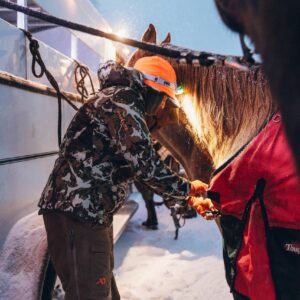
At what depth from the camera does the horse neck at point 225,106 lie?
1.52 m

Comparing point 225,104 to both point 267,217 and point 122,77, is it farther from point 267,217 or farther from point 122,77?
point 267,217

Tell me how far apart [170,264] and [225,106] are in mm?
2198

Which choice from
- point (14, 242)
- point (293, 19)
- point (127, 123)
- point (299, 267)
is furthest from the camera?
point (14, 242)

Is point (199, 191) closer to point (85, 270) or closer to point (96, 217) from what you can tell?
point (96, 217)

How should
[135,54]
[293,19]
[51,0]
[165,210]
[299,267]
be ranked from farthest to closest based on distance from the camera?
1. [165,210]
2. [51,0]
3. [135,54]
4. [299,267]
5. [293,19]

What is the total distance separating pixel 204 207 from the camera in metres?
1.73

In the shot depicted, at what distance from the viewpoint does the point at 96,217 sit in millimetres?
1626

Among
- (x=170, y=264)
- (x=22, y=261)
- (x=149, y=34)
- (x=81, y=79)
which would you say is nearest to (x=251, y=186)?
(x=149, y=34)

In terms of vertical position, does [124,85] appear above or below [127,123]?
above

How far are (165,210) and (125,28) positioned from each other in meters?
3.78

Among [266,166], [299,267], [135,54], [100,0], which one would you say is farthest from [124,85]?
[100,0]

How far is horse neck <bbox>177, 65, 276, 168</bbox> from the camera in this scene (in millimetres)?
1516

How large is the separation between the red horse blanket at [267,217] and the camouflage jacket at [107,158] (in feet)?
1.44

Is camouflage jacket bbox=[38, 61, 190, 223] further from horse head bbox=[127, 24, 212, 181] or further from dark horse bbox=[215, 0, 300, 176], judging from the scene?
dark horse bbox=[215, 0, 300, 176]
